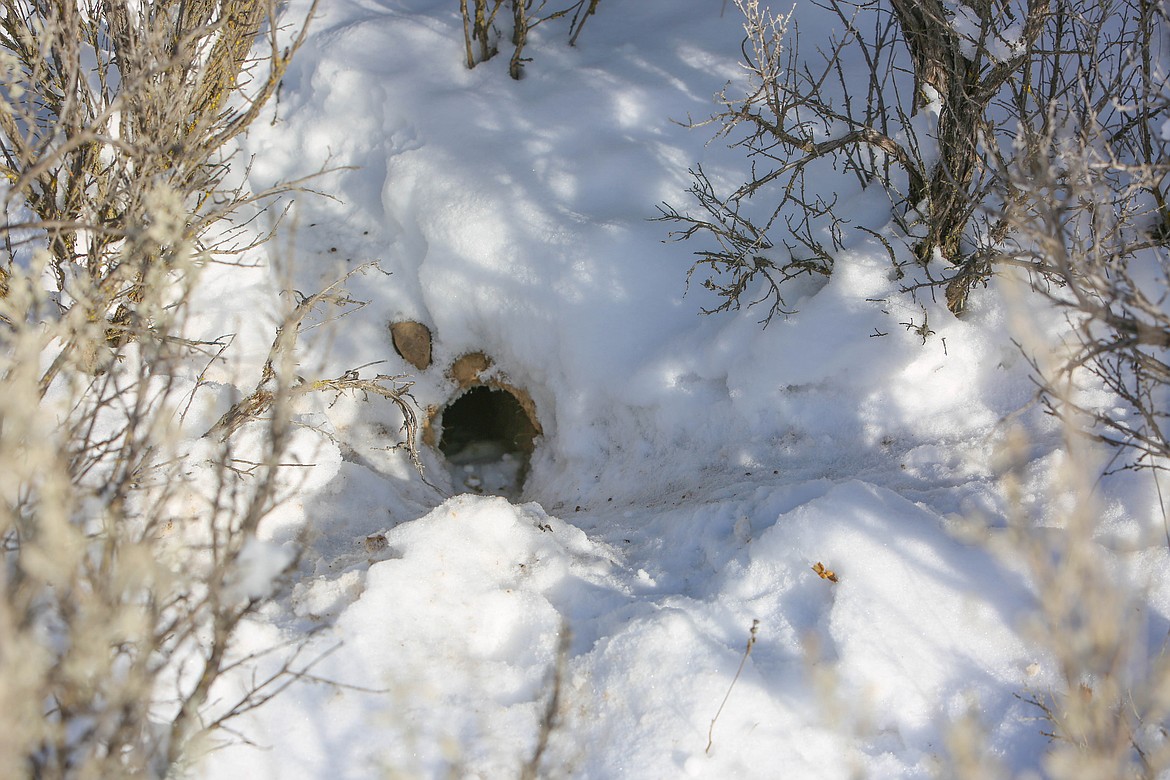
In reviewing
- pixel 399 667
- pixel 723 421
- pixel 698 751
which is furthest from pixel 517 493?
pixel 698 751

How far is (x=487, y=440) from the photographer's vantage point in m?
5.02

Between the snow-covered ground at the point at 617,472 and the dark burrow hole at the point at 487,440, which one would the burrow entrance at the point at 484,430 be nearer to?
the dark burrow hole at the point at 487,440

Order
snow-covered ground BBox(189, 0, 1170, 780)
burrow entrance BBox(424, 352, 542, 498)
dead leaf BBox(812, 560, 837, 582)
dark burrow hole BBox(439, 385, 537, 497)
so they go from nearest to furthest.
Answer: snow-covered ground BBox(189, 0, 1170, 780), dead leaf BBox(812, 560, 837, 582), burrow entrance BBox(424, 352, 542, 498), dark burrow hole BBox(439, 385, 537, 497)

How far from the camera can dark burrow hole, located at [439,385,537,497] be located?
472 cm

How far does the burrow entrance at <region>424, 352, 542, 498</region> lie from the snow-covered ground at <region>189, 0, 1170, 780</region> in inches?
4.0

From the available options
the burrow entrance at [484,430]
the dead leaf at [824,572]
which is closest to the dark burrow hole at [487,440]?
the burrow entrance at [484,430]

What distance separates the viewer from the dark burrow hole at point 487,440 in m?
4.72

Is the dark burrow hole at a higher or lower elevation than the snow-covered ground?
lower

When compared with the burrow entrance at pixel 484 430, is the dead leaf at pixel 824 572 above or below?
above

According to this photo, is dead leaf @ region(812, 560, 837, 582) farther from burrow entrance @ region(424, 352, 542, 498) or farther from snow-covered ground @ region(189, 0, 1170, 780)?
burrow entrance @ region(424, 352, 542, 498)

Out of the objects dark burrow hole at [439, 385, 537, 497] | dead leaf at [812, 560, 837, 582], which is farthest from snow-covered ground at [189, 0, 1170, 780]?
dark burrow hole at [439, 385, 537, 497]

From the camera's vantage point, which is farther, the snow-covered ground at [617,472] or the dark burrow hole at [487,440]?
the dark burrow hole at [487,440]

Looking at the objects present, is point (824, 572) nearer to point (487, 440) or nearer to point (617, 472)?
point (617, 472)

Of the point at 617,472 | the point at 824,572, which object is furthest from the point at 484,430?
the point at 824,572
